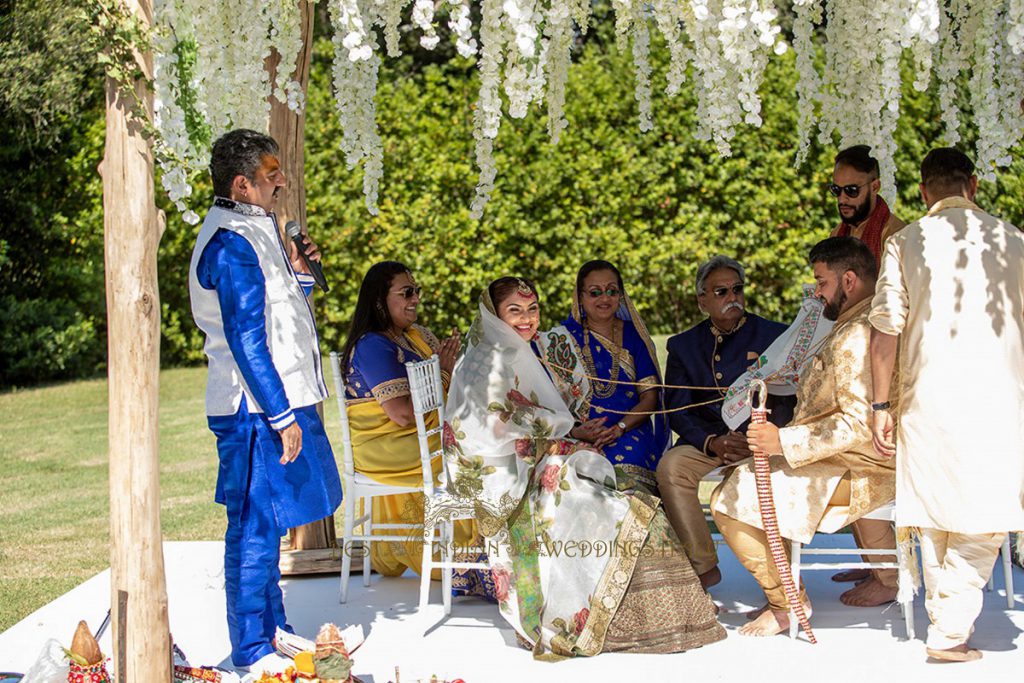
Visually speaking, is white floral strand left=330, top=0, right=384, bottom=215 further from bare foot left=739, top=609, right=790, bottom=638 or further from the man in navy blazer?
bare foot left=739, top=609, right=790, bottom=638

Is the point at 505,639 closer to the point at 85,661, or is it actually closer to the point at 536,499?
the point at 536,499

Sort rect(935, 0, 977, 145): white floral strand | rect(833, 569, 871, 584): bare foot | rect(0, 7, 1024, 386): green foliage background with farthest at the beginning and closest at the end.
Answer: rect(0, 7, 1024, 386): green foliage background → rect(833, 569, 871, 584): bare foot → rect(935, 0, 977, 145): white floral strand

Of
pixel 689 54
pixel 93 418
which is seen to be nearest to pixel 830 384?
pixel 689 54

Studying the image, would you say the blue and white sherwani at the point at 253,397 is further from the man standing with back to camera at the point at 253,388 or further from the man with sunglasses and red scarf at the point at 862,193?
the man with sunglasses and red scarf at the point at 862,193

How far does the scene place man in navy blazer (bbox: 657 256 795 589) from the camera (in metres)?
4.79

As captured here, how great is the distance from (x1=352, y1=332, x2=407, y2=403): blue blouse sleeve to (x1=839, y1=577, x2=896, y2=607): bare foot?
2.08 metres

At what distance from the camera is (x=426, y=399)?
4832 mm

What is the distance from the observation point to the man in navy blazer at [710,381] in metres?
4.79

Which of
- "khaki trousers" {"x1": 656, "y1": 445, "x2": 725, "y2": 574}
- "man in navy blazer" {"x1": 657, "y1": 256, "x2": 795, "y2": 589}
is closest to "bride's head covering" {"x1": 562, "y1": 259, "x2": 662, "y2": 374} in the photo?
"man in navy blazer" {"x1": 657, "y1": 256, "x2": 795, "y2": 589}

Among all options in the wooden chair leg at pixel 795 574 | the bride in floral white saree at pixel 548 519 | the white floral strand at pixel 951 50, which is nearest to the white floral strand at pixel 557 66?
the bride in floral white saree at pixel 548 519

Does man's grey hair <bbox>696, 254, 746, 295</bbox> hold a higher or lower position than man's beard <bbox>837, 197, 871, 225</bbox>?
lower

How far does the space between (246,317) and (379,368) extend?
1.26 m

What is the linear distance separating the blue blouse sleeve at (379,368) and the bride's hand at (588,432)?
774 millimetres

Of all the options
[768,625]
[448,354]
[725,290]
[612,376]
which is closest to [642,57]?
[725,290]
